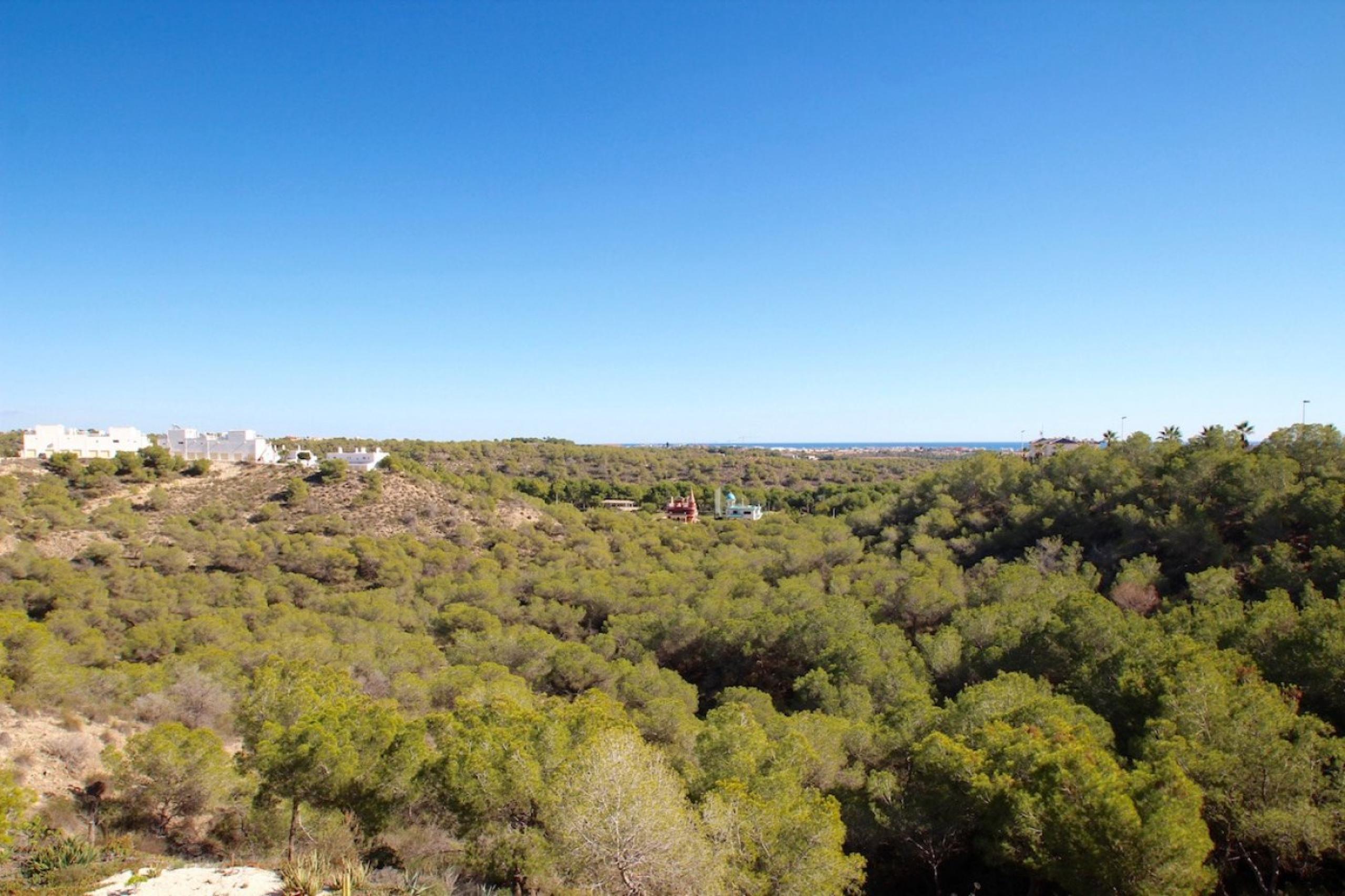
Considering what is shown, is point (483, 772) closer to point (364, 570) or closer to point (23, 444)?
point (364, 570)

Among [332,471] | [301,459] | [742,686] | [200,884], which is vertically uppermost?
[301,459]

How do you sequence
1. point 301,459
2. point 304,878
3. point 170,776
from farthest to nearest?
1. point 301,459
2. point 170,776
3. point 304,878

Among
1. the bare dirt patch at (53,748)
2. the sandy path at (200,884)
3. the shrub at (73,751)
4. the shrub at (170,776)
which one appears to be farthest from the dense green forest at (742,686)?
the sandy path at (200,884)

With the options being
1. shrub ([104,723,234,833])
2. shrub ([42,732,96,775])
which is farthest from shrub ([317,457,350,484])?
shrub ([104,723,234,833])

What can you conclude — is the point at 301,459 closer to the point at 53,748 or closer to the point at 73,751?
the point at 53,748

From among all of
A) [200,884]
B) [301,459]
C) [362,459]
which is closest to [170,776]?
[200,884]

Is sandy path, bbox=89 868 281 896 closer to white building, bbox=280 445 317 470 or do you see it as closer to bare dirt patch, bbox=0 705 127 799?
bare dirt patch, bbox=0 705 127 799

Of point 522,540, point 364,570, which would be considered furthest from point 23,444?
point 522,540
